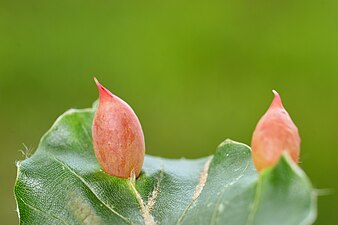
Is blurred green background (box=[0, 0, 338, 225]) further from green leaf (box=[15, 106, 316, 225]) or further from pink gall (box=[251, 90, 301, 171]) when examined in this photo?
pink gall (box=[251, 90, 301, 171])

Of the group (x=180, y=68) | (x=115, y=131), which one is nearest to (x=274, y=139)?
(x=115, y=131)

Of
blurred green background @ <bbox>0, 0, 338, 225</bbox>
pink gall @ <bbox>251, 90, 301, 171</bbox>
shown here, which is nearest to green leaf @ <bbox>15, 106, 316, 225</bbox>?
pink gall @ <bbox>251, 90, 301, 171</bbox>

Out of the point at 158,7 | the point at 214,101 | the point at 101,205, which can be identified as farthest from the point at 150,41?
the point at 101,205

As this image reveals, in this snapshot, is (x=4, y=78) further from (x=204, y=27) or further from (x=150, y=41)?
(x=204, y=27)

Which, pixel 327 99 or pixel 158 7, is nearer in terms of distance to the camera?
pixel 327 99

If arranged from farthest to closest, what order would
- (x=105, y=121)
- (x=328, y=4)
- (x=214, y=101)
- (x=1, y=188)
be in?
(x=328, y=4) → (x=214, y=101) → (x=1, y=188) → (x=105, y=121)

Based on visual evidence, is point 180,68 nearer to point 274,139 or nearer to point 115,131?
point 115,131
